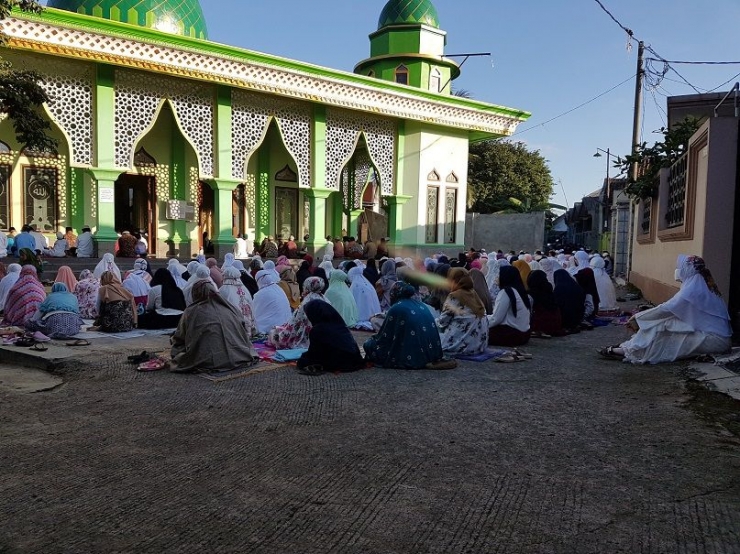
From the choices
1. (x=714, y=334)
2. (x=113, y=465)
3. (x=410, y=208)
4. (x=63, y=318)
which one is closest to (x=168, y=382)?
(x=113, y=465)

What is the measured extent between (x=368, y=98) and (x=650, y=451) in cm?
1199

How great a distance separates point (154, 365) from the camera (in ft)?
16.2

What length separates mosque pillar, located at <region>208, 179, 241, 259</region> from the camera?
40.2ft

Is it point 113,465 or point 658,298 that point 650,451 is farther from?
point 658,298

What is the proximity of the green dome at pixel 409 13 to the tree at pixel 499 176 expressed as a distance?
9.84 metres

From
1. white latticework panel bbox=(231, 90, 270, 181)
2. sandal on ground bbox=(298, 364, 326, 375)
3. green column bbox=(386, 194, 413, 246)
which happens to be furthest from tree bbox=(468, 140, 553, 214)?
sandal on ground bbox=(298, 364, 326, 375)

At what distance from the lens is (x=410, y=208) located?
1565 cm

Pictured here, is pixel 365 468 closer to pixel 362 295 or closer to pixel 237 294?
pixel 237 294

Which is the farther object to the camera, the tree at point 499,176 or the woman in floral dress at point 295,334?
the tree at point 499,176

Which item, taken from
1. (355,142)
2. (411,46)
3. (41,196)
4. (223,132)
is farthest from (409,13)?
(41,196)

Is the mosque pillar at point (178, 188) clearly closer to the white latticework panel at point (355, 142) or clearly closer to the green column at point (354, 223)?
the white latticework panel at point (355, 142)

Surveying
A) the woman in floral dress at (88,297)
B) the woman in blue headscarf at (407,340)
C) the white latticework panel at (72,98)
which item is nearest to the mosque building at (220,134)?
the white latticework panel at (72,98)

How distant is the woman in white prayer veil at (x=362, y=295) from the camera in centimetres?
802

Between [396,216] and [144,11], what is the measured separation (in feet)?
23.9
